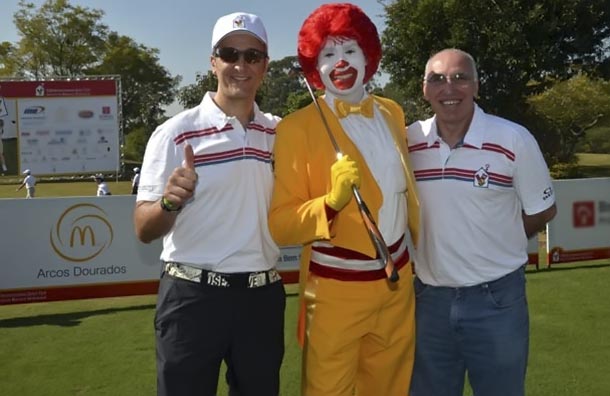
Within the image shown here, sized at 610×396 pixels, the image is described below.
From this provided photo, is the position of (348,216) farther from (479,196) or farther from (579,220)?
(579,220)

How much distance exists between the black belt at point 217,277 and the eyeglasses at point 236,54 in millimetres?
861

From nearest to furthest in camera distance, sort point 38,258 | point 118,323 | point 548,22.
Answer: point 118,323 < point 38,258 < point 548,22

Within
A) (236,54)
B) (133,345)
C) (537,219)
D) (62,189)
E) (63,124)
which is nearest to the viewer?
(236,54)

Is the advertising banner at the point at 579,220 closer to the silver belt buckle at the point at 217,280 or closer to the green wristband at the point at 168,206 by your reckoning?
the silver belt buckle at the point at 217,280

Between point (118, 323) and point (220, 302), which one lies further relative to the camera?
point (118, 323)

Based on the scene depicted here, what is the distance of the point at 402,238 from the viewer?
288 cm

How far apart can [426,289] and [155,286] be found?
512 centimetres

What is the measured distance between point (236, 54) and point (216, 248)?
2.61 feet

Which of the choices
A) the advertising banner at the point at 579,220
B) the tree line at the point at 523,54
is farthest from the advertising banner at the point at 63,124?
the advertising banner at the point at 579,220

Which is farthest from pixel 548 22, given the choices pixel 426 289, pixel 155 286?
pixel 426 289

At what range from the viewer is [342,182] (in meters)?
2.41

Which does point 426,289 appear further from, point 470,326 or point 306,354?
point 306,354

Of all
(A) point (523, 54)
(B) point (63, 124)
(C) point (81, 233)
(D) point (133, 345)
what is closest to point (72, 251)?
(C) point (81, 233)

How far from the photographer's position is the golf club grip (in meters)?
2.41
